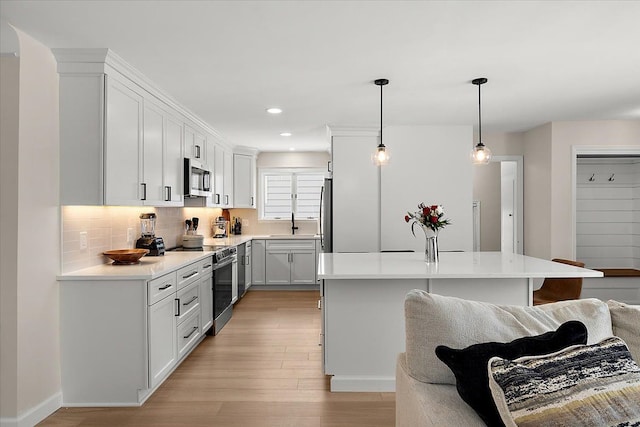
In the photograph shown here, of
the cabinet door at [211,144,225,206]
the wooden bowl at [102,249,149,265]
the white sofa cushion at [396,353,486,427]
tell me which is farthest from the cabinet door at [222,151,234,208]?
the white sofa cushion at [396,353,486,427]

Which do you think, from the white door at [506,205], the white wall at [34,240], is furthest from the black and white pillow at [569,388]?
the white door at [506,205]

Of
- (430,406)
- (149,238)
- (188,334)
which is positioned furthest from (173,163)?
(430,406)

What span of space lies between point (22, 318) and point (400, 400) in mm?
2251

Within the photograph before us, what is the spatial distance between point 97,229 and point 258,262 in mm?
3765

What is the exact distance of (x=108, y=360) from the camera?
289 centimetres

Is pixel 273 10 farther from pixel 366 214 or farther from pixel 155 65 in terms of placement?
pixel 366 214

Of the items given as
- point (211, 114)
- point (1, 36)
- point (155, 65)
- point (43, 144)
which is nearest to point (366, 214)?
point (211, 114)

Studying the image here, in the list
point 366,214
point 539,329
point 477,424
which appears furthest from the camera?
point 366,214

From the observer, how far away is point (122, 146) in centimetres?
315

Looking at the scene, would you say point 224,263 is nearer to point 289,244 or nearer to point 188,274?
point 188,274

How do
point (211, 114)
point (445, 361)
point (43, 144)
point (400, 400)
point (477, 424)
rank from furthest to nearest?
1. point (211, 114)
2. point (43, 144)
3. point (400, 400)
4. point (445, 361)
5. point (477, 424)

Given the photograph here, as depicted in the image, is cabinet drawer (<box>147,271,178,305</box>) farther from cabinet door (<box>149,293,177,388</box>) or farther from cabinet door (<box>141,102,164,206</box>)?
cabinet door (<box>141,102,164,206</box>)

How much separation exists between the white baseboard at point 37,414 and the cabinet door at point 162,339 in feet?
1.92

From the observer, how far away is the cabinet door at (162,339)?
299cm
